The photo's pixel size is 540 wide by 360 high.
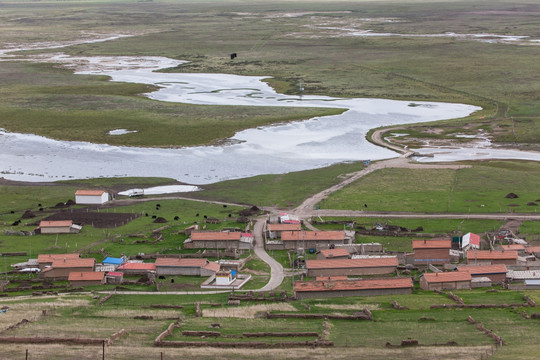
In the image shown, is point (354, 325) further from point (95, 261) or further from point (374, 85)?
point (374, 85)

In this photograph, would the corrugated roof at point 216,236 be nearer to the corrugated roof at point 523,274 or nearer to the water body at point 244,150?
the corrugated roof at point 523,274

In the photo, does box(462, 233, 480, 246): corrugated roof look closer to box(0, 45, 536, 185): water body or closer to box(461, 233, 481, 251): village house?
box(461, 233, 481, 251): village house

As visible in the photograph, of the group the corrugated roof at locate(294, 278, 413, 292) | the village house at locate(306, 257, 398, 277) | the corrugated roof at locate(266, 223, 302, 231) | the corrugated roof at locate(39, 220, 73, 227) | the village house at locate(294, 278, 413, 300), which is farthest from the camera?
the corrugated roof at locate(39, 220, 73, 227)

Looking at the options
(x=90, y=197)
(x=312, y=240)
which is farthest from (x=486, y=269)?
(x=90, y=197)

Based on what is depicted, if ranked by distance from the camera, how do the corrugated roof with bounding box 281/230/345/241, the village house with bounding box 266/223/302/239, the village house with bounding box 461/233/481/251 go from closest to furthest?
1. the village house with bounding box 461/233/481/251
2. the corrugated roof with bounding box 281/230/345/241
3. the village house with bounding box 266/223/302/239

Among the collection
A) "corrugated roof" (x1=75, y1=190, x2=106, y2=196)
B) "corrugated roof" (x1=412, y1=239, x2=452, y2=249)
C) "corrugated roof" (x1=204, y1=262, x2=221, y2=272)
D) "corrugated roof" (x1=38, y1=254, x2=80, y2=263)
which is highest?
"corrugated roof" (x1=412, y1=239, x2=452, y2=249)

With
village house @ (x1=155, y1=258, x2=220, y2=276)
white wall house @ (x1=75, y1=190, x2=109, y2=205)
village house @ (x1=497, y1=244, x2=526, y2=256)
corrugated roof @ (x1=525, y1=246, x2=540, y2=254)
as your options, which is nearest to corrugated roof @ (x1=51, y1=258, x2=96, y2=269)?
village house @ (x1=155, y1=258, x2=220, y2=276)
